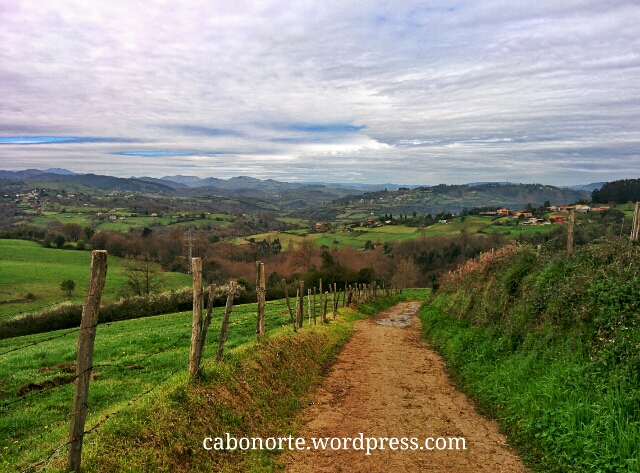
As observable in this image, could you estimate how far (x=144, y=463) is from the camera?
215 inches

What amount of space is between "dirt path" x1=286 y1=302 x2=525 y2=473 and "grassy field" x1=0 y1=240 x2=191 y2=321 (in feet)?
140

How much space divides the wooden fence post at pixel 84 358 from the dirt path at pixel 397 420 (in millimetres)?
3358

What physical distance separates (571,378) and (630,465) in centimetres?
272

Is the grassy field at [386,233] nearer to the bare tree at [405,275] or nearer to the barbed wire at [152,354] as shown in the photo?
the bare tree at [405,275]

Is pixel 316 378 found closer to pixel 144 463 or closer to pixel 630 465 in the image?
pixel 144 463

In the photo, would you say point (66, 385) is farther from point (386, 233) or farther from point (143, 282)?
point (386, 233)

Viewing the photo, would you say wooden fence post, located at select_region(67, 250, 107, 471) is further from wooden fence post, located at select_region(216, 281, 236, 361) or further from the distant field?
the distant field

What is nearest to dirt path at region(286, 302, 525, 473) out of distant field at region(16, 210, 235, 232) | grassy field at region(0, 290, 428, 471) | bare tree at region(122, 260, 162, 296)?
grassy field at region(0, 290, 428, 471)

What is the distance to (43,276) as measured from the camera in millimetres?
59062

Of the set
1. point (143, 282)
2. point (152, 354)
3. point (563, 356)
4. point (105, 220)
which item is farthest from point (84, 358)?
point (105, 220)

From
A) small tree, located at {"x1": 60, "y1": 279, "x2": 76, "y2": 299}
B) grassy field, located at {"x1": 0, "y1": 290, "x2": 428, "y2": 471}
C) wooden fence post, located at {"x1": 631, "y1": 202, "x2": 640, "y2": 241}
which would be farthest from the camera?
small tree, located at {"x1": 60, "y1": 279, "x2": 76, "y2": 299}

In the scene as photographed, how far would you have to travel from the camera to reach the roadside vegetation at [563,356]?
20.4 ft

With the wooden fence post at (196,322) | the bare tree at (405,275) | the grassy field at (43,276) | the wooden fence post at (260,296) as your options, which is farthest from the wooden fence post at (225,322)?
the bare tree at (405,275)

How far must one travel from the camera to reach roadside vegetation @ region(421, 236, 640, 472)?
20.4 ft
